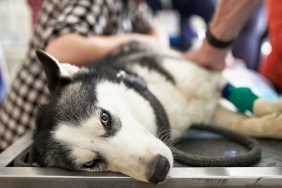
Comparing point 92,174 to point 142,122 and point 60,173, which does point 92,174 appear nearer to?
point 60,173

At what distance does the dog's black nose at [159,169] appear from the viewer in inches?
26.7

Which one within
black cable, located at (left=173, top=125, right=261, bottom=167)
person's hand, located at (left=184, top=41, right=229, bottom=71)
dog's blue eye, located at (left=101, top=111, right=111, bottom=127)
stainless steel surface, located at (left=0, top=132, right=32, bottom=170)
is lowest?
stainless steel surface, located at (left=0, top=132, right=32, bottom=170)

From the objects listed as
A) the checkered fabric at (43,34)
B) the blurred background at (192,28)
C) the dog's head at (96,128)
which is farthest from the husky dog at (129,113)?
the blurred background at (192,28)

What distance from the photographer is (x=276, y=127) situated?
38.5 inches

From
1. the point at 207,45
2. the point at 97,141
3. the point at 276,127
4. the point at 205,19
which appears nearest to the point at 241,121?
the point at 276,127

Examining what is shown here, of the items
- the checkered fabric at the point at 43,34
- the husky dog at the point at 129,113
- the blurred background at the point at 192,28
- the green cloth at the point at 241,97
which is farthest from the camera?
the blurred background at the point at 192,28

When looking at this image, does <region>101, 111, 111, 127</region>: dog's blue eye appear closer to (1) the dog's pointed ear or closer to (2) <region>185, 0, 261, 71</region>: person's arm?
(1) the dog's pointed ear

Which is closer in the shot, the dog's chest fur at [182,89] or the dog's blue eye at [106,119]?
the dog's blue eye at [106,119]

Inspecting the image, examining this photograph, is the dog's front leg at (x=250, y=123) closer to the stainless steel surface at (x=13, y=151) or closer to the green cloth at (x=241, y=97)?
the green cloth at (x=241, y=97)

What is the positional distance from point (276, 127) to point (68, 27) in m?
0.77

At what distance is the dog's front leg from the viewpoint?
3.22 ft

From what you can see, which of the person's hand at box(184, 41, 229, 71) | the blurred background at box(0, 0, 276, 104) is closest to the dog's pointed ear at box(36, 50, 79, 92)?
the person's hand at box(184, 41, 229, 71)

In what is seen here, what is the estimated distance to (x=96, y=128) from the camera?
0.83 m

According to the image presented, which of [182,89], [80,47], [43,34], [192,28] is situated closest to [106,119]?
[182,89]
